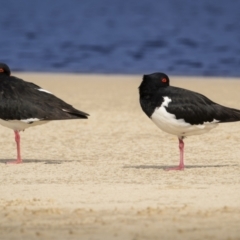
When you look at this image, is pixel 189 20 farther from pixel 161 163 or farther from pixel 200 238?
pixel 200 238

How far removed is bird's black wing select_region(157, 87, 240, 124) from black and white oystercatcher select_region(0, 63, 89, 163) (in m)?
1.09

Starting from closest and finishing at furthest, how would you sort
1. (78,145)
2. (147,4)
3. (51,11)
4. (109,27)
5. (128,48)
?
(78,145)
(128,48)
(109,27)
(51,11)
(147,4)

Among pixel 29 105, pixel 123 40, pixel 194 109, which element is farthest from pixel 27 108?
pixel 123 40

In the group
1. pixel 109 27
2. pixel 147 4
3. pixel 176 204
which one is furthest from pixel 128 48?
pixel 147 4

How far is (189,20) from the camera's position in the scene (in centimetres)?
4744

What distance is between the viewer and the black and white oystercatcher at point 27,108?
1012 centimetres

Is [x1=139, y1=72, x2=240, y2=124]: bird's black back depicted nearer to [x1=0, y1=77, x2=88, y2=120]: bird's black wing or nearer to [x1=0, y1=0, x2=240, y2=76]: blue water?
[x1=0, y1=77, x2=88, y2=120]: bird's black wing

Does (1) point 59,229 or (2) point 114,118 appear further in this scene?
(2) point 114,118

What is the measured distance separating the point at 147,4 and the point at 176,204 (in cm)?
5914

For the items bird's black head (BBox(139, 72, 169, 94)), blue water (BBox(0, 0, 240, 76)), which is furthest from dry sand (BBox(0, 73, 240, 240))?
blue water (BBox(0, 0, 240, 76))

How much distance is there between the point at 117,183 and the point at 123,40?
83.2 feet

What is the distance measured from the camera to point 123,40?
112 feet

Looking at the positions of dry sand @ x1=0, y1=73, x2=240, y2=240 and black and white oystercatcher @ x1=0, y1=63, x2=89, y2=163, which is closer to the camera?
dry sand @ x1=0, y1=73, x2=240, y2=240

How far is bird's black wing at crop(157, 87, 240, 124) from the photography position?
9.56 metres
